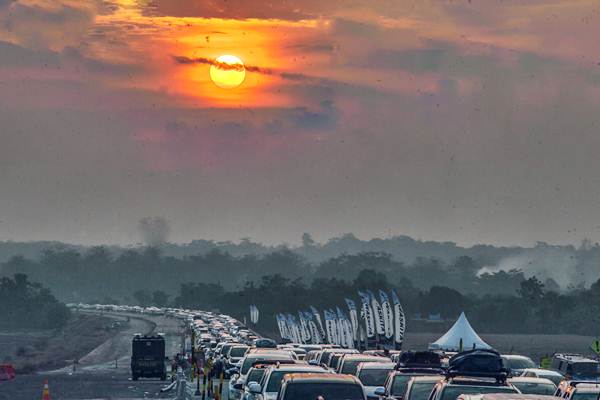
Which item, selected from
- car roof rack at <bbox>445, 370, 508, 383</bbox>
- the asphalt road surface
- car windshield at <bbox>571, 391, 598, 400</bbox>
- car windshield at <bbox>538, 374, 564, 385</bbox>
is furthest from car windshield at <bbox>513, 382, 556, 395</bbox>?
Result: the asphalt road surface

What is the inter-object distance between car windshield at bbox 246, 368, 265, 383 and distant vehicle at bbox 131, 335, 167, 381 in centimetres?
3249

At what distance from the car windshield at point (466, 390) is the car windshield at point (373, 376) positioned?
38.7 ft

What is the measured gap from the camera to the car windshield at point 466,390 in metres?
25.6

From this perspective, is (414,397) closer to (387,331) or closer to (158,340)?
(158,340)

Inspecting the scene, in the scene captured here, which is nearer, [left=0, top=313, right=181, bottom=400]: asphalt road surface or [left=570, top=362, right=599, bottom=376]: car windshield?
[left=570, top=362, right=599, bottom=376]: car windshield

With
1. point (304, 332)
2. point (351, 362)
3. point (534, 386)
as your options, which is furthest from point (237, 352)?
point (304, 332)

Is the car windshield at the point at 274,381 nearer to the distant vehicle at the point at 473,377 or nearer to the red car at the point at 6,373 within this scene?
the distant vehicle at the point at 473,377

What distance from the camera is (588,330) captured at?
19188 cm

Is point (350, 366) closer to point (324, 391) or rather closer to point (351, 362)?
point (351, 362)

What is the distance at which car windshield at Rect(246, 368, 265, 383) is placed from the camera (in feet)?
131

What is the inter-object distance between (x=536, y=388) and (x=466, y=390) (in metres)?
8.53

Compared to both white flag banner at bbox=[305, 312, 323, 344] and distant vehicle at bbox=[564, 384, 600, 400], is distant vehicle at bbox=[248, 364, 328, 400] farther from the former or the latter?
white flag banner at bbox=[305, 312, 323, 344]

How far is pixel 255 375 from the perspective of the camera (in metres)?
40.4

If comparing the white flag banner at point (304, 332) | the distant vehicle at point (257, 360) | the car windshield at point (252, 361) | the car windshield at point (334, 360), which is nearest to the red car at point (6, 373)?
the car windshield at point (334, 360)
